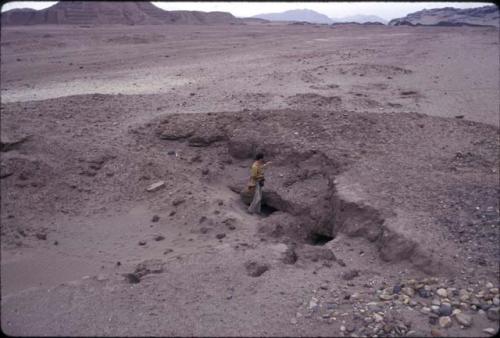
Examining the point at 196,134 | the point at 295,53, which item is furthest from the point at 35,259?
the point at 295,53

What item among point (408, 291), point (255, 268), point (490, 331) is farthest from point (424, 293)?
point (255, 268)

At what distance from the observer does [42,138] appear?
25.9ft

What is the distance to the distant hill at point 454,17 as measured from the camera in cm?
4041

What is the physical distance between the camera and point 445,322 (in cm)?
469

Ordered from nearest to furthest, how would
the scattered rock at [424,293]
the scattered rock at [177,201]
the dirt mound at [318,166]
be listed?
the scattered rock at [424,293], the dirt mound at [318,166], the scattered rock at [177,201]

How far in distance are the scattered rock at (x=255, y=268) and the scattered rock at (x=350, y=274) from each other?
98cm

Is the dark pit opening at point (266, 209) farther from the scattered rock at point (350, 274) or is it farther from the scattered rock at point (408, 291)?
the scattered rock at point (408, 291)

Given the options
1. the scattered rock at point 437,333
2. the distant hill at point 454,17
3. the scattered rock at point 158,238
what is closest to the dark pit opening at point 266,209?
the scattered rock at point 158,238

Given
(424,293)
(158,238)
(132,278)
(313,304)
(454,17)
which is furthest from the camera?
(454,17)

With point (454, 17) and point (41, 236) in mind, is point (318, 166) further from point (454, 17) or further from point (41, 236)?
point (454, 17)

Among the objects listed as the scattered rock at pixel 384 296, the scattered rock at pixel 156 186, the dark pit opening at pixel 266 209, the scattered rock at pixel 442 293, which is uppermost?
the scattered rock at pixel 156 186

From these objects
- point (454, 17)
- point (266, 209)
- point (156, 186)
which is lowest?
point (266, 209)

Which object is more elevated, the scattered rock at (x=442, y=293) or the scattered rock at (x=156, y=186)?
the scattered rock at (x=156, y=186)

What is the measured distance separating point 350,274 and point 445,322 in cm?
133
